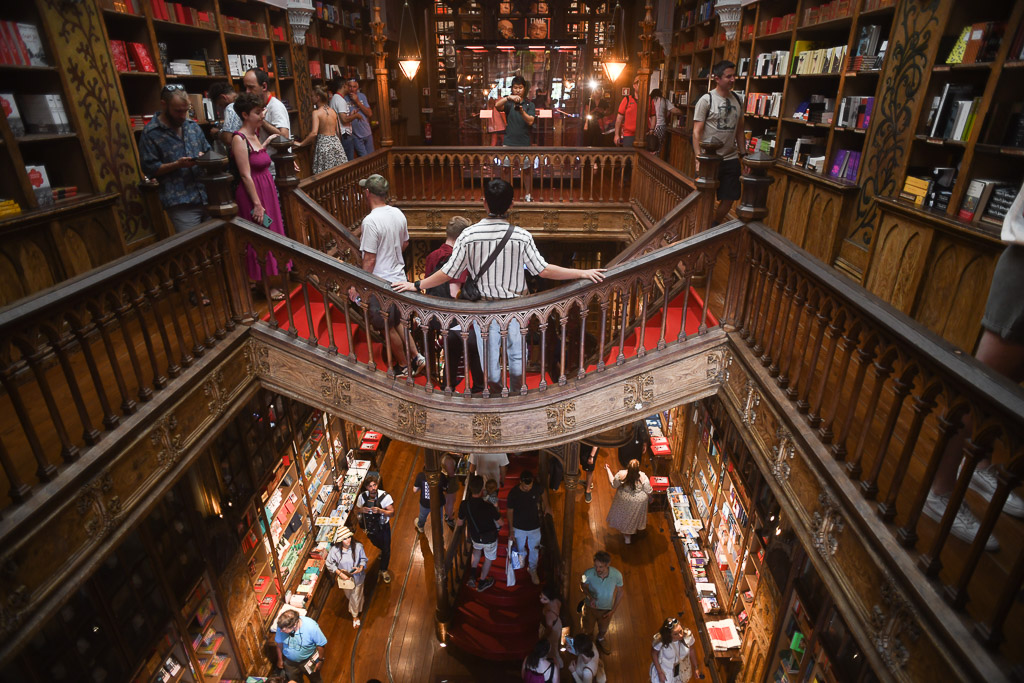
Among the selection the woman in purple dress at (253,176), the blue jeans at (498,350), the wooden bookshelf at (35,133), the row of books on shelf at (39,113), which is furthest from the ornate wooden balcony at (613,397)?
the row of books on shelf at (39,113)

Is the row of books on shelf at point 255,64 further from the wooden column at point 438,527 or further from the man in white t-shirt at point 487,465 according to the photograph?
the man in white t-shirt at point 487,465

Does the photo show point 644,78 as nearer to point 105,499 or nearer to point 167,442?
point 167,442

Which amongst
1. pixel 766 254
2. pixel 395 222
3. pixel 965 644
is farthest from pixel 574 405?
pixel 965 644

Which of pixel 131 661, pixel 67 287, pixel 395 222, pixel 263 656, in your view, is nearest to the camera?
pixel 67 287

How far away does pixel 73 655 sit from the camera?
9.68 ft

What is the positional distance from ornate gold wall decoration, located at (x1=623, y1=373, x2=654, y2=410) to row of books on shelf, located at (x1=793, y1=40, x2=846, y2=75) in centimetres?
424

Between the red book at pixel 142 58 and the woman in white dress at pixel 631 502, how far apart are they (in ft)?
21.0

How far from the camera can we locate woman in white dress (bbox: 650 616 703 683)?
4805 millimetres

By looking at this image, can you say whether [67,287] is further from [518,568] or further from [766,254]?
[518,568]

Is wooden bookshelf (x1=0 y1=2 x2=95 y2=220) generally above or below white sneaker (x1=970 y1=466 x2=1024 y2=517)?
above

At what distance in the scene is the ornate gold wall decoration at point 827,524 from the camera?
87.7 inches

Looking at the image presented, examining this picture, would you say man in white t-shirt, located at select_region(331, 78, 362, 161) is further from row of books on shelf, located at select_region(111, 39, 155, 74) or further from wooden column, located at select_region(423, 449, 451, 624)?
wooden column, located at select_region(423, 449, 451, 624)

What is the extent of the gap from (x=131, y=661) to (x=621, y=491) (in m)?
4.80

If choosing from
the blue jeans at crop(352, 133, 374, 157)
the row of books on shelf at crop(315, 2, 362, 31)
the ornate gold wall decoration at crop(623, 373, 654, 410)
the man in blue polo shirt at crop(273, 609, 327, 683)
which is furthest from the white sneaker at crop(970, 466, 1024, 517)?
the row of books on shelf at crop(315, 2, 362, 31)
